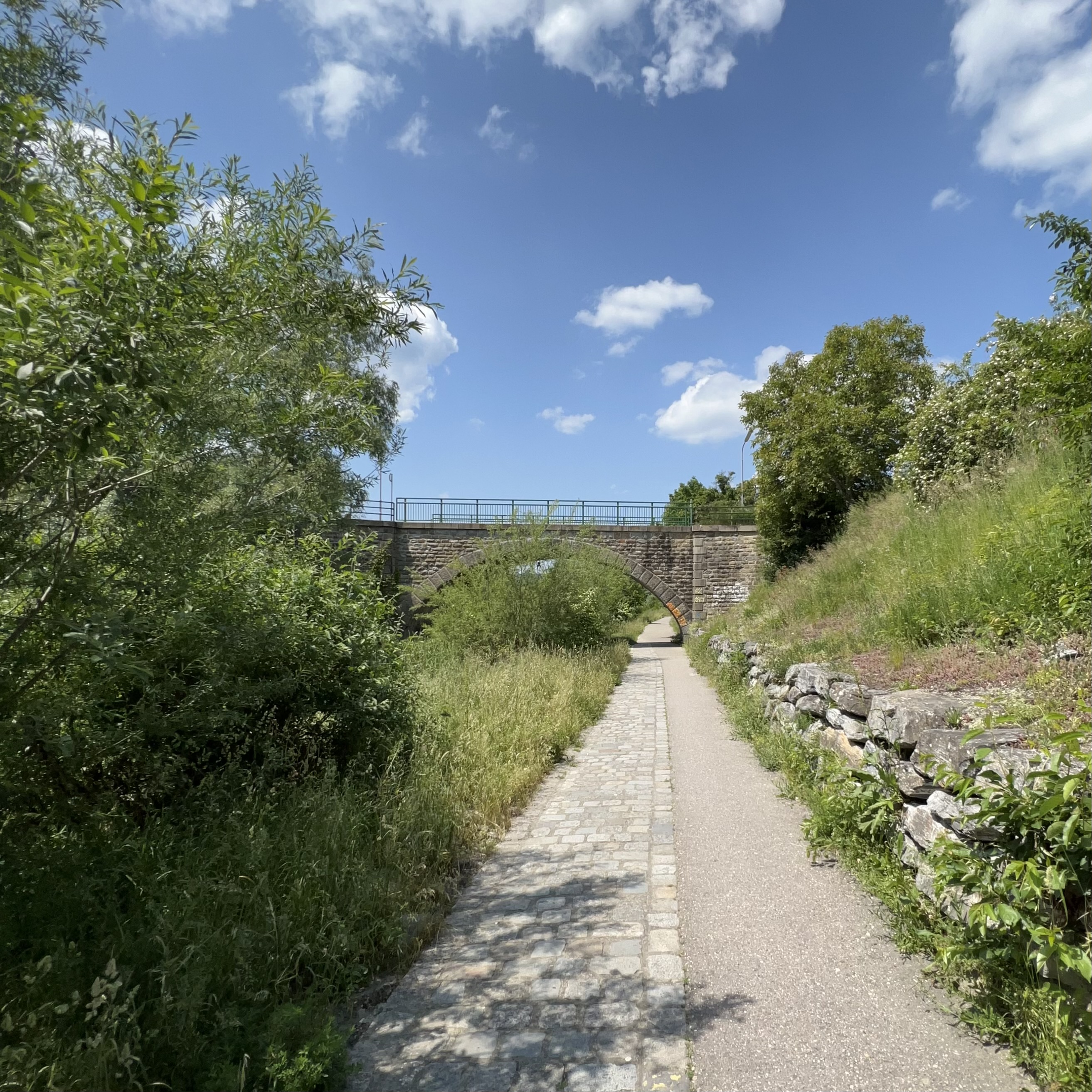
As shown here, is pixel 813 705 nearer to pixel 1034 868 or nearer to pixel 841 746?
pixel 841 746

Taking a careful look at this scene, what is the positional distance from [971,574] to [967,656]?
1.11m

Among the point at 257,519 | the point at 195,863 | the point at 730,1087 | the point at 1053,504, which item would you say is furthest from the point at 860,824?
the point at 257,519

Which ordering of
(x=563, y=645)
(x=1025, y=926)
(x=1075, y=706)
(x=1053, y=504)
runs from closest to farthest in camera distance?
(x=1025, y=926)
(x=1075, y=706)
(x=1053, y=504)
(x=563, y=645)

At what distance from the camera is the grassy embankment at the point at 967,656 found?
95.3 inches

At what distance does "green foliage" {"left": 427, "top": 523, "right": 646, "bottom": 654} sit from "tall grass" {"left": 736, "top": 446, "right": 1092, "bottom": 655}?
6.02m

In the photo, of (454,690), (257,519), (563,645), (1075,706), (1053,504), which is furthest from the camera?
(563,645)

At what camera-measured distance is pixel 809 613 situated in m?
9.35

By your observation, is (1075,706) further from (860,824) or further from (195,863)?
(195,863)

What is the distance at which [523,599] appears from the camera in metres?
15.3

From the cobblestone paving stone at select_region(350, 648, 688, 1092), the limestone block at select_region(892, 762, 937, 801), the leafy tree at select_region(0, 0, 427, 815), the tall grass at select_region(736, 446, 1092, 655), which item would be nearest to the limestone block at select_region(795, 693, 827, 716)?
the tall grass at select_region(736, 446, 1092, 655)

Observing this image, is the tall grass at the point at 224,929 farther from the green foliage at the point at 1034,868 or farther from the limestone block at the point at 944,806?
the limestone block at the point at 944,806

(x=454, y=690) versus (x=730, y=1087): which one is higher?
(x=454, y=690)

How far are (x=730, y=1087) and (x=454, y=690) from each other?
6231mm

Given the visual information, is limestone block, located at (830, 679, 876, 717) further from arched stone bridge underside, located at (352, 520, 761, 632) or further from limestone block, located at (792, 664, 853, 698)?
arched stone bridge underside, located at (352, 520, 761, 632)
